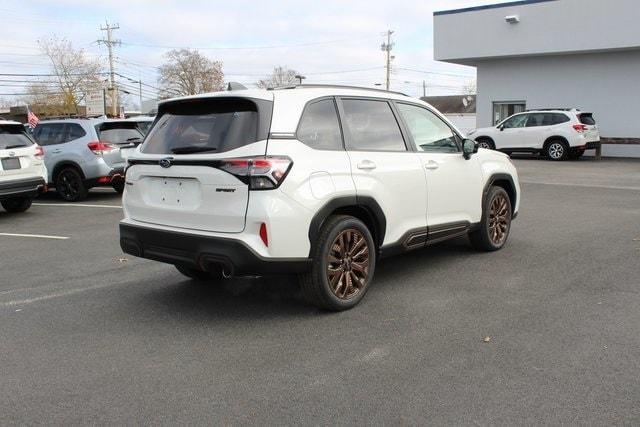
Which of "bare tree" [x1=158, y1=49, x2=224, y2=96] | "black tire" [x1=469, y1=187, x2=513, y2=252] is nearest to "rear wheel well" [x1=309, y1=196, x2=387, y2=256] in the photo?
"black tire" [x1=469, y1=187, x2=513, y2=252]

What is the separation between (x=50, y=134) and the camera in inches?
503

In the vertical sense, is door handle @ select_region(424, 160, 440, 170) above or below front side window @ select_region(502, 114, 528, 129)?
below

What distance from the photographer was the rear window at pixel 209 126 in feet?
14.6

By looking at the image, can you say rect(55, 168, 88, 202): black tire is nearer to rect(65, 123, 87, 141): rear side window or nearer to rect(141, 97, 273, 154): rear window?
rect(65, 123, 87, 141): rear side window

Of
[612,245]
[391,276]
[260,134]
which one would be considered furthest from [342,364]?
[612,245]

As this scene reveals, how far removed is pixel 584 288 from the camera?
17.8 ft

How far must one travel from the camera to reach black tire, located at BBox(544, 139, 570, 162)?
2033cm

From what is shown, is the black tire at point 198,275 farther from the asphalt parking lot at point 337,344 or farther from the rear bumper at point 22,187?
the rear bumper at point 22,187

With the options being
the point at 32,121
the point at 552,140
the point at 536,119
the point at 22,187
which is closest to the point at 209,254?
the point at 22,187

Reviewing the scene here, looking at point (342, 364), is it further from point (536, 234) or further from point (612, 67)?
point (612, 67)

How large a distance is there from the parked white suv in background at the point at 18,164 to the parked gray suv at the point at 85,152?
4.98 ft

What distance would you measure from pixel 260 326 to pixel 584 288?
2929 millimetres

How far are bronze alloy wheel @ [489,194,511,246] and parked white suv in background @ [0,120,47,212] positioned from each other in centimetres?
769

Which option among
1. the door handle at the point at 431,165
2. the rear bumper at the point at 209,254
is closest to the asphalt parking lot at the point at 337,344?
the rear bumper at the point at 209,254
